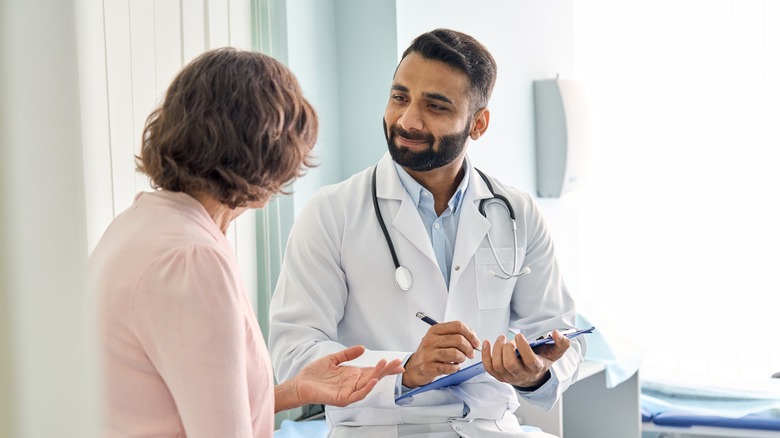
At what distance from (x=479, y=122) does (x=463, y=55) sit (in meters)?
0.18

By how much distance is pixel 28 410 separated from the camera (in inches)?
18.4

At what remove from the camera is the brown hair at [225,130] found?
40.9 inches

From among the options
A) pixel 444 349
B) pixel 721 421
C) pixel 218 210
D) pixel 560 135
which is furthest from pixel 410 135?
pixel 560 135

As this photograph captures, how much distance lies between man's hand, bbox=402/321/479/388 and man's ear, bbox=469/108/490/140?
2.04ft

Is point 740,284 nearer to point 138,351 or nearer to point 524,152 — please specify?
point 524,152

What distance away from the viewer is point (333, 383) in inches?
53.4

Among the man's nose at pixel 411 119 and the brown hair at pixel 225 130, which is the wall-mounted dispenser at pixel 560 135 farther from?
the brown hair at pixel 225 130

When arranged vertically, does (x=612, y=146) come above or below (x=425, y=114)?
below

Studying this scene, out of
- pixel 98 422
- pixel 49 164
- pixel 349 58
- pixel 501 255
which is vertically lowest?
pixel 501 255

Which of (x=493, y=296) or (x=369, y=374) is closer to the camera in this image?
(x=369, y=374)

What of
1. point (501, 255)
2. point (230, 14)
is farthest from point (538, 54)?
point (501, 255)

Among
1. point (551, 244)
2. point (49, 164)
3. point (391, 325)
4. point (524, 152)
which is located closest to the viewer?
point (49, 164)

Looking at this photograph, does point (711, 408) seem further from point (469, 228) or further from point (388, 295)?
point (388, 295)

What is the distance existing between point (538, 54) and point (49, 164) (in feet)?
10.5
